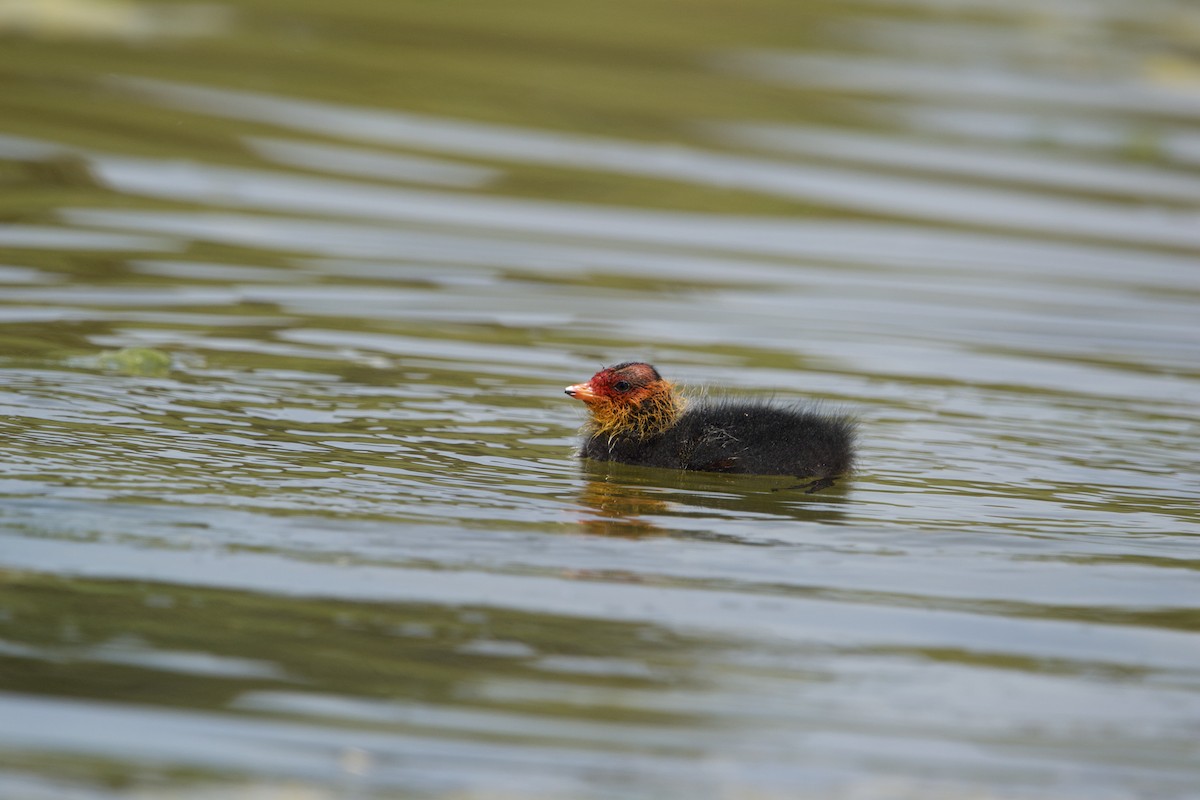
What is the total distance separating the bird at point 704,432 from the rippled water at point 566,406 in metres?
0.11

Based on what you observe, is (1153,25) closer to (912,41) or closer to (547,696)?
(912,41)

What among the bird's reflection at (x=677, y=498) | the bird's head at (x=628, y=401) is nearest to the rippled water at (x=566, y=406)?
the bird's reflection at (x=677, y=498)

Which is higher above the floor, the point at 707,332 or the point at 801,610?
the point at 707,332

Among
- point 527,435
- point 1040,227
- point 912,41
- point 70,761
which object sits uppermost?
point 912,41

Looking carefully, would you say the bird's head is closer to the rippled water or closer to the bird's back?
the bird's back

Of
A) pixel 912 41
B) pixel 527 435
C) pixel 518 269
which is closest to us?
pixel 527 435

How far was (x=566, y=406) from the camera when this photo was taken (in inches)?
346

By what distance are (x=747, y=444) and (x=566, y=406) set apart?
1460 mm

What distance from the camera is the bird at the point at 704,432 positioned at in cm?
751

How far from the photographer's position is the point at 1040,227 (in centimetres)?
1432

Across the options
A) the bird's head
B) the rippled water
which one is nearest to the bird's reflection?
the rippled water

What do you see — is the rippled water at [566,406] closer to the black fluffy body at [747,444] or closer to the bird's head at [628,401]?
the black fluffy body at [747,444]

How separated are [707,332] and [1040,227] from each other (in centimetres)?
446

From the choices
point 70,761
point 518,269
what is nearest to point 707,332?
point 518,269
